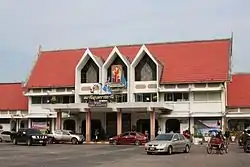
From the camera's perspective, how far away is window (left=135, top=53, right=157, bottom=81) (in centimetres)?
5472

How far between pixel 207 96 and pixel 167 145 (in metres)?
24.3

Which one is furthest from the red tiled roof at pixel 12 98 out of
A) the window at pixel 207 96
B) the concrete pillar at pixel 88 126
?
the window at pixel 207 96

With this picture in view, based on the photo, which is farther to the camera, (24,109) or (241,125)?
(24,109)

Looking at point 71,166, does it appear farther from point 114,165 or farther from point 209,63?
point 209,63

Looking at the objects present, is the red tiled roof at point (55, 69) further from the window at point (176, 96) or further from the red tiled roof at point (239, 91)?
the red tiled roof at point (239, 91)

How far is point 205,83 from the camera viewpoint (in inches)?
2045

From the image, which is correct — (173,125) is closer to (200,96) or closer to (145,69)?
(200,96)

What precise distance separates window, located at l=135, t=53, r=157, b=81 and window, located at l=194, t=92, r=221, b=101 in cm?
549

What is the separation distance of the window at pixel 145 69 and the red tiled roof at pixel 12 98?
1623 centimetres

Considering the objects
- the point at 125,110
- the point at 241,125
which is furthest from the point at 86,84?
the point at 241,125

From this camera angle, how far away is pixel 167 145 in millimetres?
29156

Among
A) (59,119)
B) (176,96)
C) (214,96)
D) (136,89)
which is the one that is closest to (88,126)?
(59,119)

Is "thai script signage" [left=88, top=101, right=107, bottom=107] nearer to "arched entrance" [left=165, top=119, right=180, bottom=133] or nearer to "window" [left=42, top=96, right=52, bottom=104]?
"arched entrance" [left=165, top=119, right=180, bottom=133]

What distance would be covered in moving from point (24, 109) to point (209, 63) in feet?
80.3
